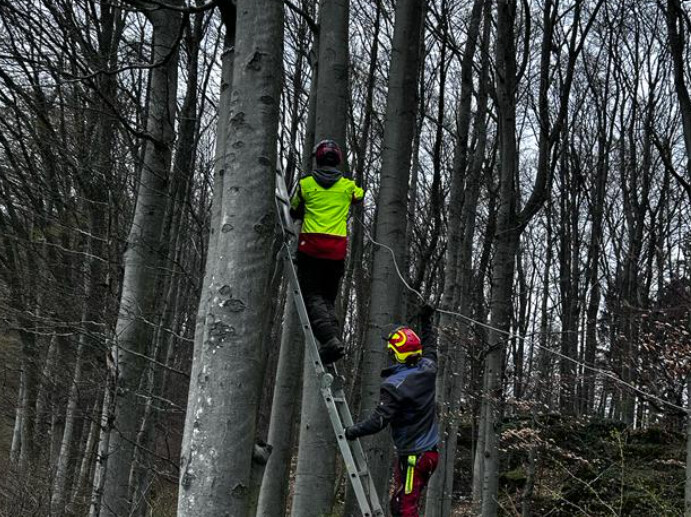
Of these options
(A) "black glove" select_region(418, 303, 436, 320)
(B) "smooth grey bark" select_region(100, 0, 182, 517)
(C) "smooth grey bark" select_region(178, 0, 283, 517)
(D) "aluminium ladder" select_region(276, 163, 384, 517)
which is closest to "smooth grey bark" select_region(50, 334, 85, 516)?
(B) "smooth grey bark" select_region(100, 0, 182, 517)

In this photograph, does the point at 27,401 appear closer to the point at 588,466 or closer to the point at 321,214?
the point at 321,214

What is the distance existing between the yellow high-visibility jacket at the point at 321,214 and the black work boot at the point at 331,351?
2.42 ft

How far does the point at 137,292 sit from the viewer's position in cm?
571

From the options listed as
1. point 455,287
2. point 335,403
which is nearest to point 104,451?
point 335,403

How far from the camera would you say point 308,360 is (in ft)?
14.4

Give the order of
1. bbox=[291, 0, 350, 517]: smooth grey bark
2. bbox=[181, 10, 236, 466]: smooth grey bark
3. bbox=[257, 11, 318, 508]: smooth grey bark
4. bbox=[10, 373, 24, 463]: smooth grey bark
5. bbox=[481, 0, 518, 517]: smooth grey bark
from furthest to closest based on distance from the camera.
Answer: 1. bbox=[10, 373, 24, 463]: smooth grey bark
2. bbox=[481, 0, 518, 517]: smooth grey bark
3. bbox=[257, 11, 318, 508]: smooth grey bark
4. bbox=[291, 0, 350, 517]: smooth grey bark
5. bbox=[181, 10, 236, 466]: smooth grey bark

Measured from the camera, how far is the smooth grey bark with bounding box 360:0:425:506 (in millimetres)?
5062

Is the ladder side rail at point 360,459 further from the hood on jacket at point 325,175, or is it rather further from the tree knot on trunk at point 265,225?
the tree knot on trunk at point 265,225

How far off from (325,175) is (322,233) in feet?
1.45

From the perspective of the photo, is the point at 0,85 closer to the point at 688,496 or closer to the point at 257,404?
the point at 257,404

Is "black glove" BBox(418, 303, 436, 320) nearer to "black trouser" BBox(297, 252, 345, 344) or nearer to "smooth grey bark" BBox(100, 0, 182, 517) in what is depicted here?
"black trouser" BBox(297, 252, 345, 344)

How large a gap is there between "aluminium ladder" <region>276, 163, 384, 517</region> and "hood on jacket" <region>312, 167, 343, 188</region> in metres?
0.43

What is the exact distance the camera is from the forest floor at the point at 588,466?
365 inches

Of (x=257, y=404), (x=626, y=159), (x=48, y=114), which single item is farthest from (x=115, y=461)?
(x=626, y=159)
